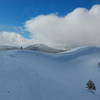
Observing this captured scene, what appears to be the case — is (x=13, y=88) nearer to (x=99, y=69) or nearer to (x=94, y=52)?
(x=99, y=69)

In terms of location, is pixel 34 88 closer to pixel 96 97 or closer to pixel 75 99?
pixel 75 99

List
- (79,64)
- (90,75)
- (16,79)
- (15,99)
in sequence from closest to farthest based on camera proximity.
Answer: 1. (15,99)
2. (16,79)
3. (90,75)
4. (79,64)

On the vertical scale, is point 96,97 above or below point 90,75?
below

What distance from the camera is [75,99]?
16.9 metres

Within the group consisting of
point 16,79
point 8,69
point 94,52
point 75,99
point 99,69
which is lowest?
point 75,99

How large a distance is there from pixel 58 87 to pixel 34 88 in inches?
139

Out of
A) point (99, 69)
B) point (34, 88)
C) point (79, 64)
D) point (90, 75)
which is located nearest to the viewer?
point (34, 88)

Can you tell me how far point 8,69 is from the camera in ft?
73.2

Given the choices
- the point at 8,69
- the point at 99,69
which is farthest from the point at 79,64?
the point at 8,69

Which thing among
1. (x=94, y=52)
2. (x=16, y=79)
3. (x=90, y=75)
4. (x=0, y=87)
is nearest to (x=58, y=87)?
(x=16, y=79)

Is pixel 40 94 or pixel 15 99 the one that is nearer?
pixel 15 99

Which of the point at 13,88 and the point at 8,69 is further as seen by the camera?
the point at 8,69

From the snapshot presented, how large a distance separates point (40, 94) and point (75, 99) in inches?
136

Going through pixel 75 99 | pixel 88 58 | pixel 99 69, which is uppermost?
pixel 88 58
